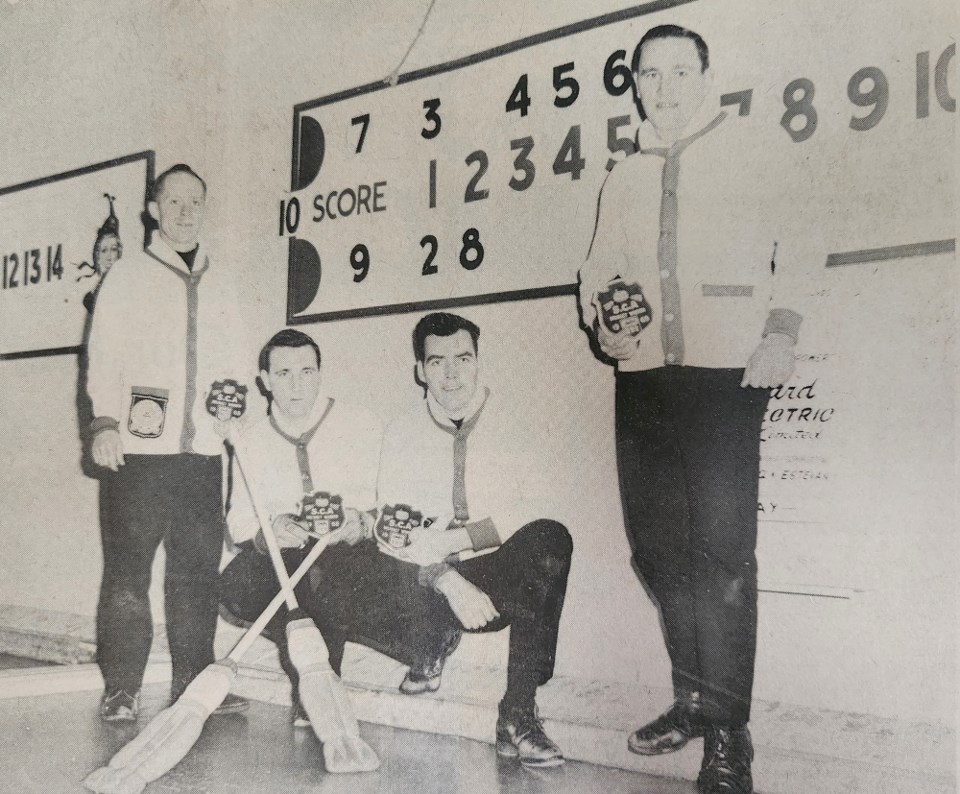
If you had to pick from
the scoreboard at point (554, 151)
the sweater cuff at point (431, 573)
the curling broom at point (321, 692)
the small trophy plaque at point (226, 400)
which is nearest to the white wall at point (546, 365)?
the scoreboard at point (554, 151)

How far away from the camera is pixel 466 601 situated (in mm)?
1472

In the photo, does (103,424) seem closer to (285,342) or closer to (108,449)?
(108,449)

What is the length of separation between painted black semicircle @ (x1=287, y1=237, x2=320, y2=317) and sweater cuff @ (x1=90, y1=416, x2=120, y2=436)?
18.3 inches

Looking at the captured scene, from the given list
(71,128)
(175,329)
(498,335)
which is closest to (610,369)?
(498,335)

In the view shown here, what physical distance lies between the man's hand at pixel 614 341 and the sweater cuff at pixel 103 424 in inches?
41.0

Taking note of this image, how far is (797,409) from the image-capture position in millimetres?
1240

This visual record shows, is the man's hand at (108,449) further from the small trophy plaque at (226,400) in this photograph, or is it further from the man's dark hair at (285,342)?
the man's dark hair at (285,342)

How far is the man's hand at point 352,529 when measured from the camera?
61.9 inches

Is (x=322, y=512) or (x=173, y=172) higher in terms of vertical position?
(x=173, y=172)

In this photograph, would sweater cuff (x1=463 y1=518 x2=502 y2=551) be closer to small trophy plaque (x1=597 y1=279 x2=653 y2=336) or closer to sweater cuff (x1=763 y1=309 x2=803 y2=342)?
small trophy plaque (x1=597 y1=279 x2=653 y2=336)

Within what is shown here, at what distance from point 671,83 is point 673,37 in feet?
0.24

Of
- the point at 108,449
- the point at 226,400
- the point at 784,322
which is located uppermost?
the point at 784,322

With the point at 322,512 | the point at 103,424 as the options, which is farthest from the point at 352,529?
the point at 103,424

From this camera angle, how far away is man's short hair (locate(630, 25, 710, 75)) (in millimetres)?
1320
